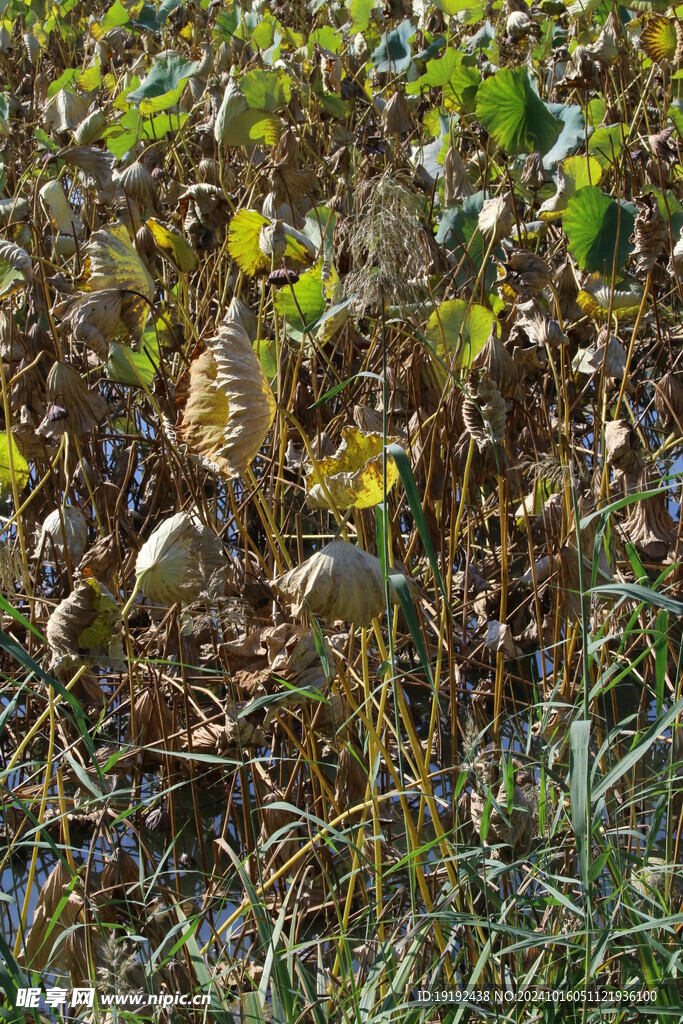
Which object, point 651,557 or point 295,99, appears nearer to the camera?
point 651,557

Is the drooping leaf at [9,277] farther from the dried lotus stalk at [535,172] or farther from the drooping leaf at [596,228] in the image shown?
the dried lotus stalk at [535,172]

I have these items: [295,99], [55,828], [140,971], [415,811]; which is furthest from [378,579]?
[295,99]

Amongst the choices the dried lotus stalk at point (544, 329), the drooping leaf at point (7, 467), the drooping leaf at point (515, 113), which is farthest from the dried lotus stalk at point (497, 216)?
the drooping leaf at point (7, 467)

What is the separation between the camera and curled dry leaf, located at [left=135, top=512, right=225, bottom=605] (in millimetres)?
1174

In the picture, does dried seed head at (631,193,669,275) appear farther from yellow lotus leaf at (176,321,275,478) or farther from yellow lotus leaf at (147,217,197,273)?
yellow lotus leaf at (176,321,275,478)

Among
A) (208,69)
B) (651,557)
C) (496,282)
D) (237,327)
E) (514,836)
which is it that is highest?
(208,69)

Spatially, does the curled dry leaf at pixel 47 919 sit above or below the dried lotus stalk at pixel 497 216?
below

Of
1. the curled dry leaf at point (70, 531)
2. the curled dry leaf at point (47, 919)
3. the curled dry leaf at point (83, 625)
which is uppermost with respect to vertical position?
the curled dry leaf at point (83, 625)

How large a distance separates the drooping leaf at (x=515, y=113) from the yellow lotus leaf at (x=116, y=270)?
718 millimetres

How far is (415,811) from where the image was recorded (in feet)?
4.91

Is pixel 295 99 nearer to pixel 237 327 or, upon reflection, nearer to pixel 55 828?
pixel 237 327

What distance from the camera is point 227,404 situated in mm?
1121

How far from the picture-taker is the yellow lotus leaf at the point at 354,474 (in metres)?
1.07

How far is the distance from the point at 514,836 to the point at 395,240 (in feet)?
1.86
